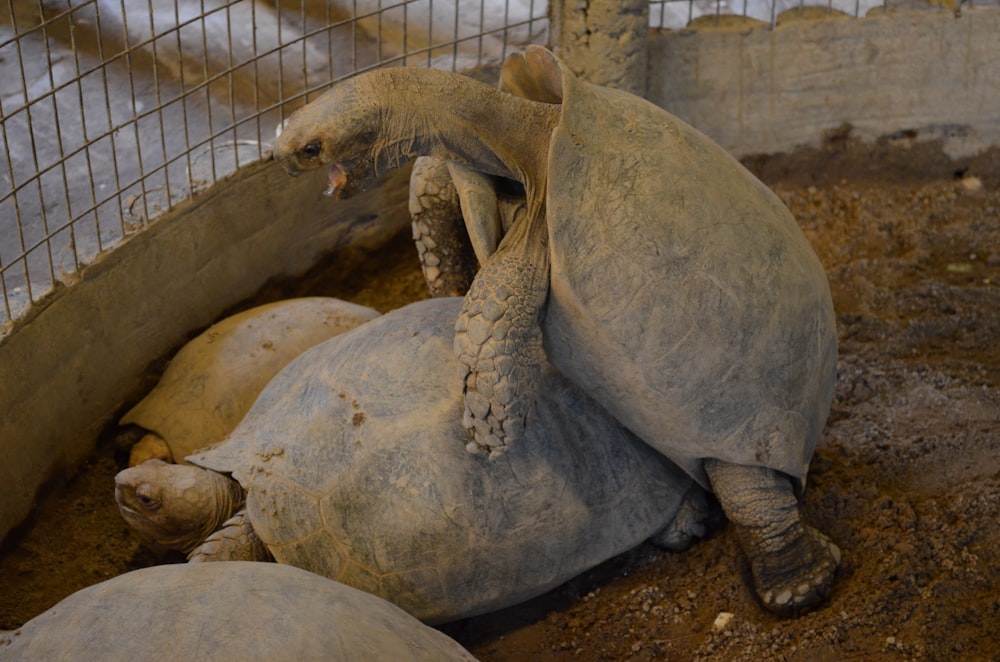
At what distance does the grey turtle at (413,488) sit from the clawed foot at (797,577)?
37 cm

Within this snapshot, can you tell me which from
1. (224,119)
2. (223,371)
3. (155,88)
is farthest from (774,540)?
(155,88)

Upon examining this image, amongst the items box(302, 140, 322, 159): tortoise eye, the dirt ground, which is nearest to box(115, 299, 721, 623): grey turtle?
the dirt ground

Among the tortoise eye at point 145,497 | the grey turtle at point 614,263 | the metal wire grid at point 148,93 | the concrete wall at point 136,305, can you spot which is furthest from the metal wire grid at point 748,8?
the tortoise eye at point 145,497

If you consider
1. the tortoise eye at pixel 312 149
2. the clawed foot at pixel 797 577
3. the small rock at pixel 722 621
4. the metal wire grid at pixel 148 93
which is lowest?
the small rock at pixel 722 621

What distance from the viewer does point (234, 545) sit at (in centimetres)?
333

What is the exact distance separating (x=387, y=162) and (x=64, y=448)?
187 centimetres

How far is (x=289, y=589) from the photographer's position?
256 centimetres

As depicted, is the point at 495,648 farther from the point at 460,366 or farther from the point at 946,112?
the point at 946,112

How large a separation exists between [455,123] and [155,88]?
2.61m

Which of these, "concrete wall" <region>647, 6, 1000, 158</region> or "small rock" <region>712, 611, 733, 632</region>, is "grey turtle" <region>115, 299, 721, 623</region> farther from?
"concrete wall" <region>647, 6, 1000, 158</region>

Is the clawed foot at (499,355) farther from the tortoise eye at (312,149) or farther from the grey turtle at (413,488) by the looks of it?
the tortoise eye at (312,149)

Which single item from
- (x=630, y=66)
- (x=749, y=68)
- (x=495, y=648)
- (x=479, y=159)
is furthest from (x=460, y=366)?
(x=749, y=68)

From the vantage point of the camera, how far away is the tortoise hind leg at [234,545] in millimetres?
3293

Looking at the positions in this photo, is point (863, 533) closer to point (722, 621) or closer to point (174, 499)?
point (722, 621)
